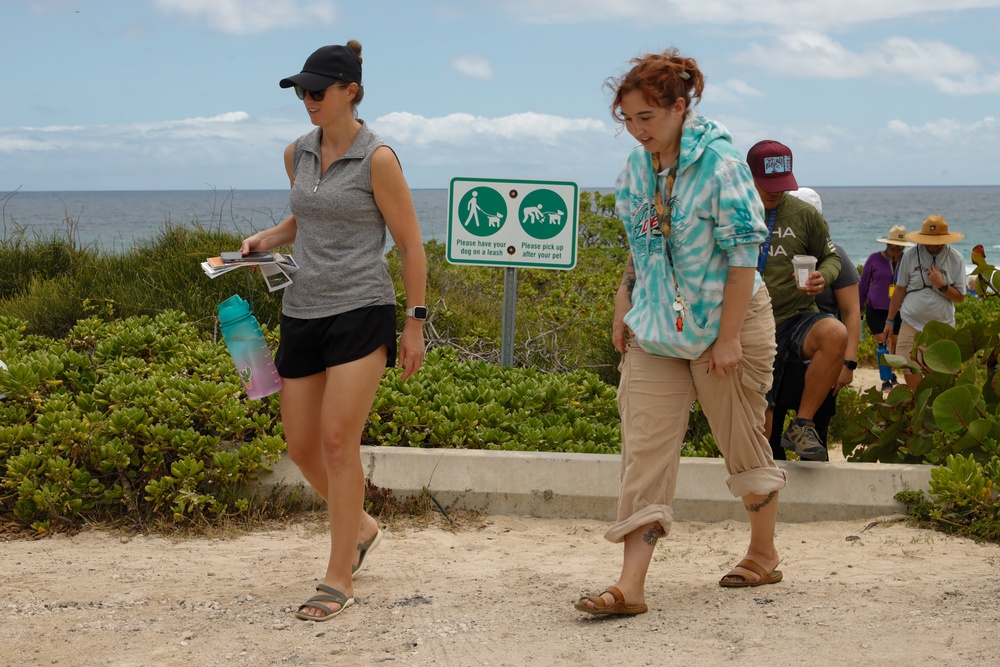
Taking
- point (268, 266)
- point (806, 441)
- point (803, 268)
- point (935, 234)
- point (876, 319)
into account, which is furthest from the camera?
point (876, 319)

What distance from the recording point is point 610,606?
13.1 feet

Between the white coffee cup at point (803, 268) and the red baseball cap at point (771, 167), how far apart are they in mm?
351

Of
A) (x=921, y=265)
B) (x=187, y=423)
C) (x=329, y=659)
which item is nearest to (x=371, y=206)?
(x=329, y=659)

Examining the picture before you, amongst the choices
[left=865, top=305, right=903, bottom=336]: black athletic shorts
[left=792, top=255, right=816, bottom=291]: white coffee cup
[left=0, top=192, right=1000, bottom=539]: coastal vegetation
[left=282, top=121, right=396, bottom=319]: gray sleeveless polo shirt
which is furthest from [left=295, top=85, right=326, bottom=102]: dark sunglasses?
[left=865, top=305, right=903, bottom=336]: black athletic shorts

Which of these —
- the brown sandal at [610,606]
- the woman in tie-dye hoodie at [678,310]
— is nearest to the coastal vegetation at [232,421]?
the woman in tie-dye hoodie at [678,310]

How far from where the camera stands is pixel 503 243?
7.09 metres

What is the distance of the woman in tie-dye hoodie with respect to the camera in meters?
3.87

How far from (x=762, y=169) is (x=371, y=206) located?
7.16ft

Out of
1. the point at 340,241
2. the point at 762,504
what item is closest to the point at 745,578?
the point at 762,504

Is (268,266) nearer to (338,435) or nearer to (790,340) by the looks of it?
(338,435)

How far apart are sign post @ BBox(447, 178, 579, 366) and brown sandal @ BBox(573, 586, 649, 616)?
3250 mm

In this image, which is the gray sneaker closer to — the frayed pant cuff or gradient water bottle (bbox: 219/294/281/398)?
the frayed pant cuff

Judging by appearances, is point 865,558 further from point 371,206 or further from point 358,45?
point 358,45

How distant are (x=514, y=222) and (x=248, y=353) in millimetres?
2951
